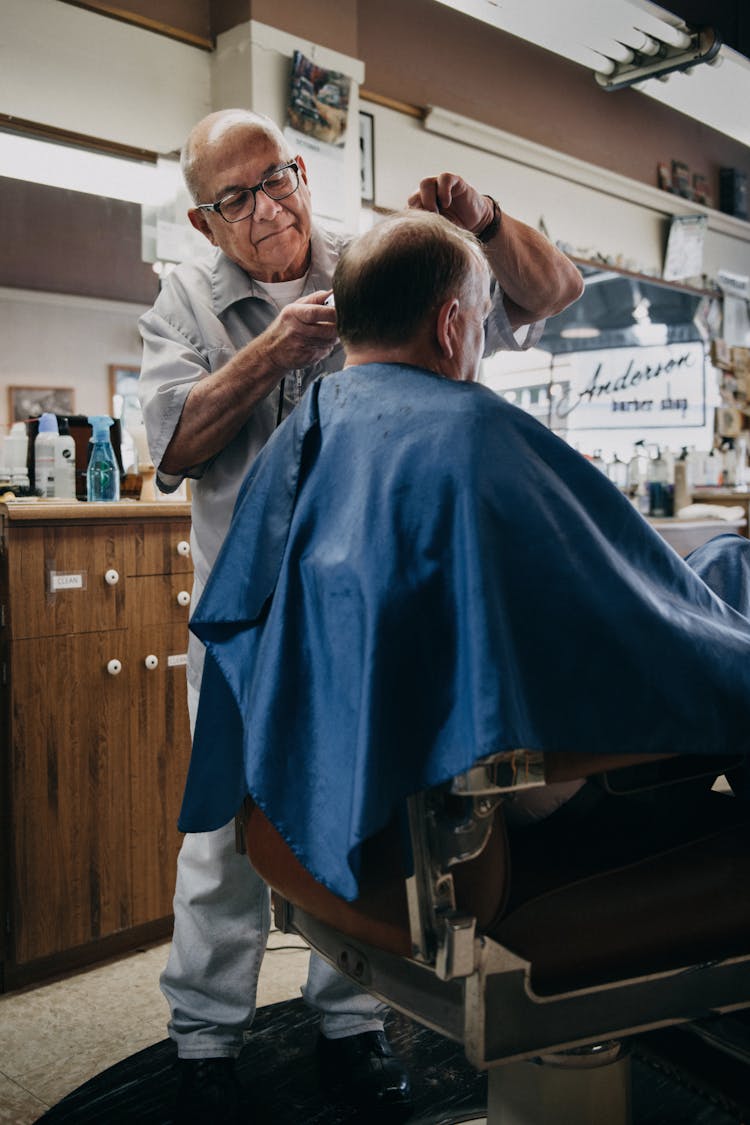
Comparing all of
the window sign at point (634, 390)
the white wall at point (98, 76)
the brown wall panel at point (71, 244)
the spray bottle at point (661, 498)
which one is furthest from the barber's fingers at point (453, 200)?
the window sign at point (634, 390)

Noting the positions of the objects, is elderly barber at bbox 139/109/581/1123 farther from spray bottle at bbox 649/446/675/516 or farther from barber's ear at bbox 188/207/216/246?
spray bottle at bbox 649/446/675/516

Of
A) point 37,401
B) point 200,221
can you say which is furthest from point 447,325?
point 37,401

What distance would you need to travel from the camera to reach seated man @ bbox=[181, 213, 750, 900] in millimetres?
1063

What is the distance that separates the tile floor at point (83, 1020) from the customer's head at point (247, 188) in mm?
1575

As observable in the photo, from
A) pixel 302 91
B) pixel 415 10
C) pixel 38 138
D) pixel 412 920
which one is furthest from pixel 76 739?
pixel 415 10

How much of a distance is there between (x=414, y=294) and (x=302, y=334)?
0.32 m

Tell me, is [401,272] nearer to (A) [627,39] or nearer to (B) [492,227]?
(B) [492,227]

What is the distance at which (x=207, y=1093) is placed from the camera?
174cm

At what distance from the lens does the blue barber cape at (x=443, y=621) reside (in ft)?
3.48

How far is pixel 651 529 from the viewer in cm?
123

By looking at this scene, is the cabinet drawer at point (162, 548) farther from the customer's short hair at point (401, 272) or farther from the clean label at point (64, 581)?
the customer's short hair at point (401, 272)

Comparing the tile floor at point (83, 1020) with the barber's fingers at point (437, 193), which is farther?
the tile floor at point (83, 1020)

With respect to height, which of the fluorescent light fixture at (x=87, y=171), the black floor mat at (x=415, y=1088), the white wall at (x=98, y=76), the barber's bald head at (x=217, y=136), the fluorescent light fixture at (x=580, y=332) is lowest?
the black floor mat at (x=415, y=1088)

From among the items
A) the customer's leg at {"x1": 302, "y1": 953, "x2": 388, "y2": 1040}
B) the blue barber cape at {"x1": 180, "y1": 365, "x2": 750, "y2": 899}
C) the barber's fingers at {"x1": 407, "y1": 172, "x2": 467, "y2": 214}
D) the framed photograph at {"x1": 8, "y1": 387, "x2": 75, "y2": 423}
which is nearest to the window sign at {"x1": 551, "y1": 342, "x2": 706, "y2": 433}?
the framed photograph at {"x1": 8, "y1": 387, "x2": 75, "y2": 423}
